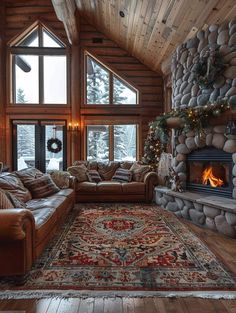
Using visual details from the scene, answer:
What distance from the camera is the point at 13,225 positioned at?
2082 mm

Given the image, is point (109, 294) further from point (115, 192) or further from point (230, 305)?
point (115, 192)

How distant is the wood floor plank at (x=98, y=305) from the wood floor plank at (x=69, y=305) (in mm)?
135

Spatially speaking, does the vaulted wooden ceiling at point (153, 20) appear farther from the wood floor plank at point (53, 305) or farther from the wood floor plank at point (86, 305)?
the wood floor plank at point (53, 305)

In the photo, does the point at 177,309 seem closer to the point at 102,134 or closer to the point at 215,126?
the point at 215,126

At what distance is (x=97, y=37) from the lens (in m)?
7.83

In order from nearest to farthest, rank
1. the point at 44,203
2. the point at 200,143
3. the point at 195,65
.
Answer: the point at 44,203 → the point at 195,65 → the point at 200,143

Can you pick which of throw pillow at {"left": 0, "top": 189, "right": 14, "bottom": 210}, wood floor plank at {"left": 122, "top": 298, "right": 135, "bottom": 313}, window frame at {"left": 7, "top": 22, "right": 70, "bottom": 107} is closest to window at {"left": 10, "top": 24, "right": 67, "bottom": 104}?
window frame at {"left": 7, "top": 22, "right": 70, "bottom": 107}

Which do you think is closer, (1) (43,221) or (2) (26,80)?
(1) (43,221)

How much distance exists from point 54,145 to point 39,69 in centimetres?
246

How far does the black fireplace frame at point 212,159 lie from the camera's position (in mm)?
4015

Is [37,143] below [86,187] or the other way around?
the other way around

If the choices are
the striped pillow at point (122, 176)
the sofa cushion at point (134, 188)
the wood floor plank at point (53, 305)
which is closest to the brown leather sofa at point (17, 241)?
the wood floor plank at point (53, 305)

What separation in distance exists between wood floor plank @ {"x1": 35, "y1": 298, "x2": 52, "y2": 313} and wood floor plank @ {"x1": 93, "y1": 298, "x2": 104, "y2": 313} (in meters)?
0.37

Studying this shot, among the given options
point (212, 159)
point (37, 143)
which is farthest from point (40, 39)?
point (212, 159)
